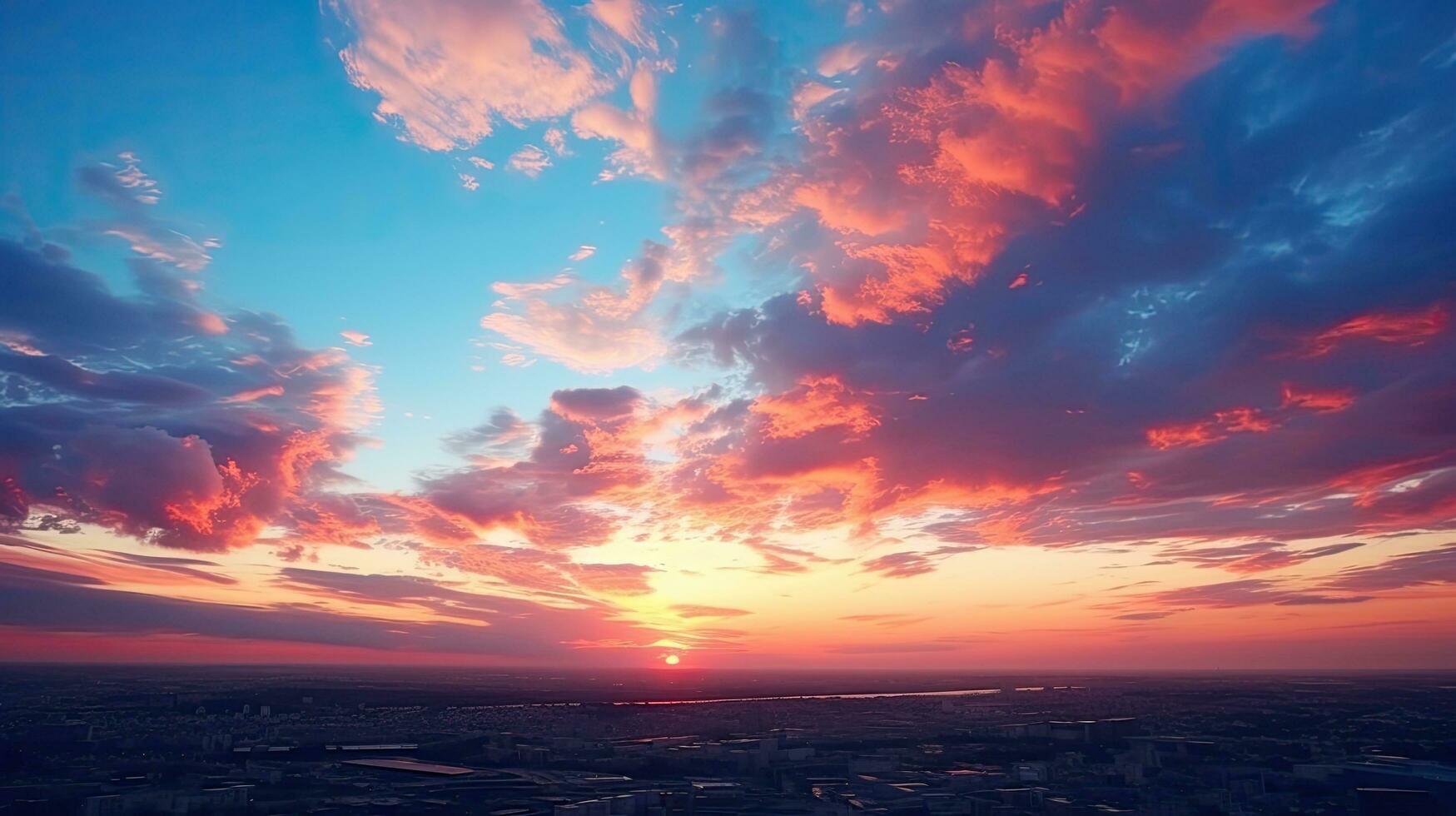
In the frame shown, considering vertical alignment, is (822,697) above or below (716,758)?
below

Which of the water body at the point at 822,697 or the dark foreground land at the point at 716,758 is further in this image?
the water body at the point at 822,697

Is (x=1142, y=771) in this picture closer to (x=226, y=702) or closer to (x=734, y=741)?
(x=734, y=741)

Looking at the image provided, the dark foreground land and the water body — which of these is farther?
the water body

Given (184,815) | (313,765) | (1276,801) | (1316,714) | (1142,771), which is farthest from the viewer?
(1316,714)

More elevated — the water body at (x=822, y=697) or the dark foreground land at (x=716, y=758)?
the dark foreground land at (x=716, y=758)

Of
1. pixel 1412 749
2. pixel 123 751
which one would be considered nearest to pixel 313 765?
pixel 123 751

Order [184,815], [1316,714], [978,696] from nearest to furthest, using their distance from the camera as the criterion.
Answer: [184,815], [1316,714], [978,696]

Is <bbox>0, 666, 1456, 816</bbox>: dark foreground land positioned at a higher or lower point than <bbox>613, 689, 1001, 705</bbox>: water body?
higher

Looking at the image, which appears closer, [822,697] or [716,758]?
[716,758]
